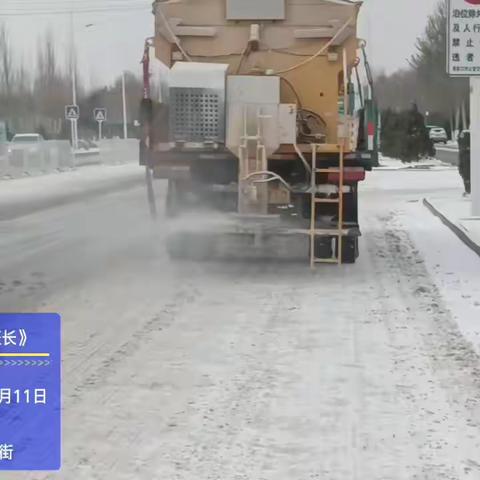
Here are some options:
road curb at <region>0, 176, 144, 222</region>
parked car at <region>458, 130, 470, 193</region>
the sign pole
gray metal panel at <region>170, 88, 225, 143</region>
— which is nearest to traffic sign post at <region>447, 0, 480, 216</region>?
the sign pole

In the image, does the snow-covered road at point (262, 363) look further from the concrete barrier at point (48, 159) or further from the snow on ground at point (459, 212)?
the concrete barrier at point (48, 159)

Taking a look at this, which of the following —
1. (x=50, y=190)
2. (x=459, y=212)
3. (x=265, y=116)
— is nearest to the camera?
(x=265, y=116)

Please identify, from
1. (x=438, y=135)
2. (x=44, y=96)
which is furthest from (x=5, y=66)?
(x=438, y=135)

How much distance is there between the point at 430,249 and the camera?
39.6 ft

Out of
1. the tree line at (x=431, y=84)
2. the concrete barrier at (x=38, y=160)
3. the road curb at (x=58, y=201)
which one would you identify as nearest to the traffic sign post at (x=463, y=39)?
the road curb at (x=58, y=201)

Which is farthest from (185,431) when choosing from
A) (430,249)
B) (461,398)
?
(430,249)

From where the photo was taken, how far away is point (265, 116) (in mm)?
10023

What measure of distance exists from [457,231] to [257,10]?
16.3 feet

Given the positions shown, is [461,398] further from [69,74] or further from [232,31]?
[69,74]

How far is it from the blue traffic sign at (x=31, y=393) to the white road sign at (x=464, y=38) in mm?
11720

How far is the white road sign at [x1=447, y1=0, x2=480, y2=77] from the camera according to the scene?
1427 cm

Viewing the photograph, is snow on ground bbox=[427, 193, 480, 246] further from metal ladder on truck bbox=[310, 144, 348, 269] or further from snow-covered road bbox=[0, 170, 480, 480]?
metal ladder on truck bbox=[310, 144, 348, 269]

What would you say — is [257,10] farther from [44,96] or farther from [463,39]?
[44,96]

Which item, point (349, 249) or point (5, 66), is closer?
point (349, 249)
